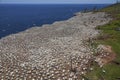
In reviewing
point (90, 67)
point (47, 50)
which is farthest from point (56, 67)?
point (47, 50)

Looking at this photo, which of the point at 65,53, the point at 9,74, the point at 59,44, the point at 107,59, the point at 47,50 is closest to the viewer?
the point at 9,74

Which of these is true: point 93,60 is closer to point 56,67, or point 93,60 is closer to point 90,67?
point 90,67

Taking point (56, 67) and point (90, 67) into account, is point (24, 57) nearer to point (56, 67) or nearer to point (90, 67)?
point (56, 67)

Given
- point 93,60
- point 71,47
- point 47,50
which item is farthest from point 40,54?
point 93,60

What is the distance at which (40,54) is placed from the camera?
35062 millimetres

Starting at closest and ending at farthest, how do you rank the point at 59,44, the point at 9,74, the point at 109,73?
the point at 109,73 < the point at 9,74 < the point at 59,44

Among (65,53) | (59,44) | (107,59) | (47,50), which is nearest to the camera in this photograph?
(107,59)

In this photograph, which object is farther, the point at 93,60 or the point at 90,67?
the point at 93,60

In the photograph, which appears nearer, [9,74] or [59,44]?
[9,74]

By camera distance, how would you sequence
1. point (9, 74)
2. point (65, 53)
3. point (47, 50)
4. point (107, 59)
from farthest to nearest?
point (47, 50), point (65, 53), point (107, 59), point (9, 74)

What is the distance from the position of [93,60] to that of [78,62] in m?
1.80

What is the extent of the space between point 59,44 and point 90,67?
13.2 meters

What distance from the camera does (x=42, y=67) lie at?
29.3m

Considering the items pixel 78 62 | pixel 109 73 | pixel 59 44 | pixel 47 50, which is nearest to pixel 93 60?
pixel 78 62
